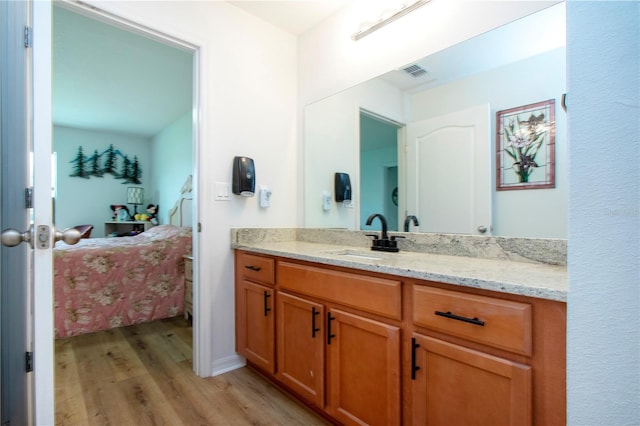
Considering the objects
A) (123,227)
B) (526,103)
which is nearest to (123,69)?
(526,103)

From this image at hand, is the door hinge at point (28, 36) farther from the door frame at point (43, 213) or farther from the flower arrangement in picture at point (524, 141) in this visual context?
the flower arrangement in picture at point (524, 141)

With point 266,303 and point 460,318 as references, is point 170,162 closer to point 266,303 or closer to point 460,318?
point 266,303

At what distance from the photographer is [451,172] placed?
160 centimetres

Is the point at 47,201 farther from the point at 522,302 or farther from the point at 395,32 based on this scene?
the point at 395,32

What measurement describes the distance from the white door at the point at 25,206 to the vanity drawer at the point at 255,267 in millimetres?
978

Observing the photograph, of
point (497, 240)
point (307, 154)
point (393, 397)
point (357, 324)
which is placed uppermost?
point (307, 154)

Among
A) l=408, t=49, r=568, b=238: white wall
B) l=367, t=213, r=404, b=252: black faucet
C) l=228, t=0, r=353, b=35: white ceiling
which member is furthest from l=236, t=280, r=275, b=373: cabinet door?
l=228, t=0, r=353, b=35: white ceiling

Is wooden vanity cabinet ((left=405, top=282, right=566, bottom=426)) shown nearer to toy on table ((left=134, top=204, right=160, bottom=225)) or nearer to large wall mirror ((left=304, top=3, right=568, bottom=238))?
large wall mirror ((left=304, top=3, right=568, bottom=238))

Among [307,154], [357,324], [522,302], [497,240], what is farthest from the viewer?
[307,154]

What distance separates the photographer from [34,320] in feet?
2.87

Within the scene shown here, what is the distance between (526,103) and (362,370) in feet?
4.43

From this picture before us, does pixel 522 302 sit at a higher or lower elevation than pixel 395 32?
lower

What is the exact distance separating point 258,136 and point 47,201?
143 centimetres

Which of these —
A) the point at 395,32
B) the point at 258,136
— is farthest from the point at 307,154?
the point at 395,32
